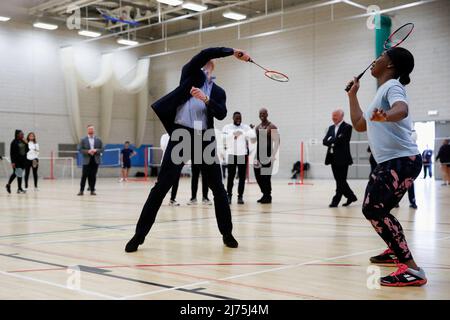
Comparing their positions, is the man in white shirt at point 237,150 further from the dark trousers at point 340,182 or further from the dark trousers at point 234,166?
the dark trousers at point 340,182

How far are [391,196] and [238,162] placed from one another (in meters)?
7.46

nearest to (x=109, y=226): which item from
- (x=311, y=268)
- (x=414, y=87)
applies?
(x=311, y=268)

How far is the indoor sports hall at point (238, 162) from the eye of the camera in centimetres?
380

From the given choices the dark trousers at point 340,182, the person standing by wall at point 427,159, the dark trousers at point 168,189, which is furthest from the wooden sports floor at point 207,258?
the person standing by wall at point 427,159

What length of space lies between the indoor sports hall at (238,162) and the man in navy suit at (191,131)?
0.05ft

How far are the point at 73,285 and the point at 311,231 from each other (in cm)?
375

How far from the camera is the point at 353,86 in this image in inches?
154

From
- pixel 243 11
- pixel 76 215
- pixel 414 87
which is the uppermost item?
pixel 243 11

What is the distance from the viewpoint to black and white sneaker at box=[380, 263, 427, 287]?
364cm

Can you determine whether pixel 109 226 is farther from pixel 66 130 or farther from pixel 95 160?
pixel 66 130

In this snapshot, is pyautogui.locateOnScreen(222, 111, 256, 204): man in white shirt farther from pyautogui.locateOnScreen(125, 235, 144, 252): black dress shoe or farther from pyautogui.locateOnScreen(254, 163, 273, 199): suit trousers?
pyautogui.locateOnScreen(125, 235, 144, 252): black dress shoe

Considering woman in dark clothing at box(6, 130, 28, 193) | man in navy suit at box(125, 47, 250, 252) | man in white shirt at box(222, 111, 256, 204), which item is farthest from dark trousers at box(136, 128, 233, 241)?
woman in dark clothing at box(6, 130, 28, 193)

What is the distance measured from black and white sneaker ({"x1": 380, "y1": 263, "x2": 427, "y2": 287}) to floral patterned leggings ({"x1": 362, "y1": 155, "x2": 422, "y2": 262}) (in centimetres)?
10
